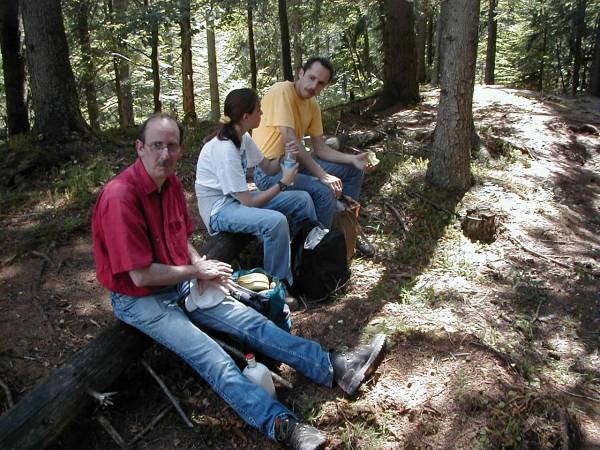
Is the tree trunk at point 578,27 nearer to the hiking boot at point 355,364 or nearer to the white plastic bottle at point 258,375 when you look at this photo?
→ the hiking boot at point 355,364

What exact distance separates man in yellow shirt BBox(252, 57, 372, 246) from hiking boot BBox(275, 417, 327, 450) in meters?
2.24

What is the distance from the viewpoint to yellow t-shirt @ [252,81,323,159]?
4.73m

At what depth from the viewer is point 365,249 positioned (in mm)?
5312

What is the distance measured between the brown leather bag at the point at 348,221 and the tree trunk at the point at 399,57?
4.93 metres

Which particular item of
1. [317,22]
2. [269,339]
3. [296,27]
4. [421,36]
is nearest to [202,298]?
[269,339]

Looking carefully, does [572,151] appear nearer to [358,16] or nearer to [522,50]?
[358,16]

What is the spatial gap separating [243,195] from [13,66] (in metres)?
6.57

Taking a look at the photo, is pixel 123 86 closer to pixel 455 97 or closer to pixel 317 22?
pixel 317 22

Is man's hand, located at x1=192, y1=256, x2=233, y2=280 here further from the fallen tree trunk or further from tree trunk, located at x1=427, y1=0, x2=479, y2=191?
tree trunk, located at x1=427, y1=0, x2=479, y2=191

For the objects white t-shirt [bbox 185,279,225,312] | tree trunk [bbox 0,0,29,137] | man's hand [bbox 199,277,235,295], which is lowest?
white t-shirt [bbox 185,279,225,312]

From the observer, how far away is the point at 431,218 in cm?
593

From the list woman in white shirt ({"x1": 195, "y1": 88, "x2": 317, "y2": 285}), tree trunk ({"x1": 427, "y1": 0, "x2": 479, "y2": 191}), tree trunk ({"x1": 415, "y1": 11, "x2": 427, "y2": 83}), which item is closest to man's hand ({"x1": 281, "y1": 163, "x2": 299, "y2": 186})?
woman in white shirt ({"x1": 195, "y1": 88, "x2": 317, "y2": 285})

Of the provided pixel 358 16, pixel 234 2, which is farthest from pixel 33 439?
pixel 358 16

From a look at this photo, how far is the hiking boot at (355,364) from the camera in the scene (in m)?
3.27
